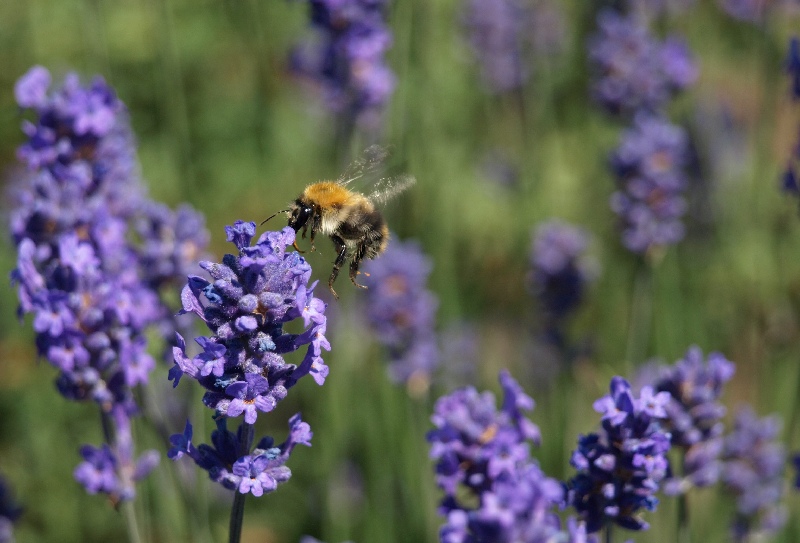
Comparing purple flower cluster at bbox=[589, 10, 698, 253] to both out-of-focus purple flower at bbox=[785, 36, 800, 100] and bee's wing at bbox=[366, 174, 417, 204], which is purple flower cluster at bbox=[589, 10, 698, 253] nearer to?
out-of-focus purple flower at bbox=[785, 36, 800, 100]

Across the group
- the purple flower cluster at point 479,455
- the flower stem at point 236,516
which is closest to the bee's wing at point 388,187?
the purple flower cluster at point 479,455

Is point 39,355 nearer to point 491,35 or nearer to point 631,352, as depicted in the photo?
point 631,352

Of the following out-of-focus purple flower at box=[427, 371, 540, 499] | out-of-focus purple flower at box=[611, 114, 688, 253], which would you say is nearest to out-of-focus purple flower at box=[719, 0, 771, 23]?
out-of-focus purple flower at box=[611, 114, 688, 253]

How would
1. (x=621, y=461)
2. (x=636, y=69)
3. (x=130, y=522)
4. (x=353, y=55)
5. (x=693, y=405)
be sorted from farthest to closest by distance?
(x=636, y=69) < (x=353, y=55) < (x=130, y=522) < (x=693, y=405) < (x=621, y=461)

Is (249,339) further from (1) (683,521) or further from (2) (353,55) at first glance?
(2) (353,55)

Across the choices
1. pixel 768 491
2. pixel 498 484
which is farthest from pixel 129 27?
pixel 498 484

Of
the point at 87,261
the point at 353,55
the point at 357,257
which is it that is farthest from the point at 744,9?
the point at 87,261
